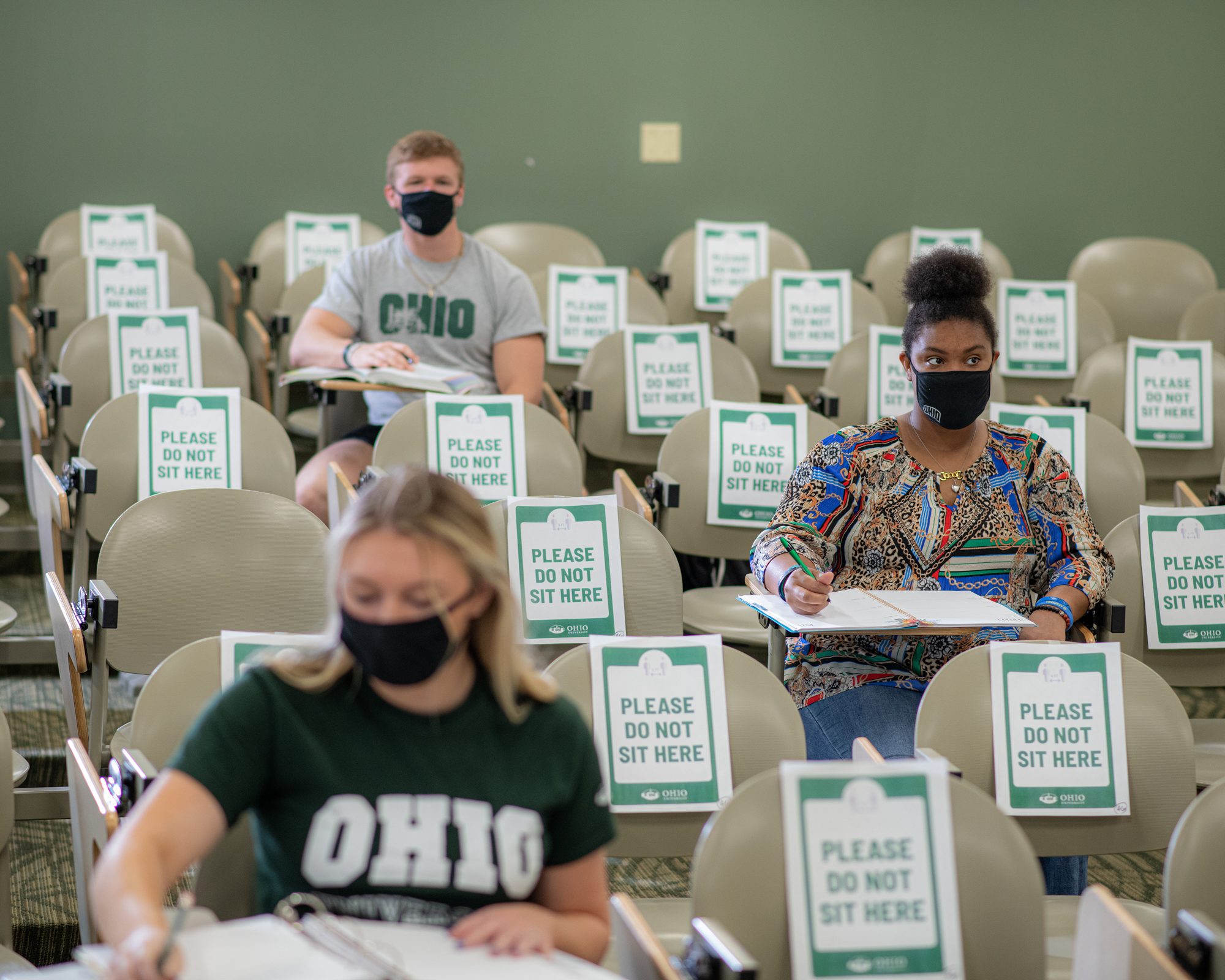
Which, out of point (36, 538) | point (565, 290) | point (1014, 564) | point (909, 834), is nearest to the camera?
point (909, 834)

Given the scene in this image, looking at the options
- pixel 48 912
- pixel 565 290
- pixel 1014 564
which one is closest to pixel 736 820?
pixel 1014 564

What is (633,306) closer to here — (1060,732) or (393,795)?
(1060,732)

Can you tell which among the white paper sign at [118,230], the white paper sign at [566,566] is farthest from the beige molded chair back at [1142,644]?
the white paper sign at [118,230]

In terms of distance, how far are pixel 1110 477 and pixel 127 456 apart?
2629mm

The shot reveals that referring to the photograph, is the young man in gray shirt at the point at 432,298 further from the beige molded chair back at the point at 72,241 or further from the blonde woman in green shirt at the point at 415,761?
the blonde woman in green shirt at the point at 415,761

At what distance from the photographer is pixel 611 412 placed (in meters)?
4.38

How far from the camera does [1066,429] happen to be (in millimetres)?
3625

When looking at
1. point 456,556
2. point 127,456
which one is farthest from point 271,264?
point 456,556

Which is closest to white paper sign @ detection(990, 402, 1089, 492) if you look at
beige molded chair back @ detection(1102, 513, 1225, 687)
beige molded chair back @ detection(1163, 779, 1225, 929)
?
beige molded chair back @ detection(1102, 513, 1225, 687)

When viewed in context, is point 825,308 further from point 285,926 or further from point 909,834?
point 285,926

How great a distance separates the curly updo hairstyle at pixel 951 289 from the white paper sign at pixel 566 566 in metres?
0.76

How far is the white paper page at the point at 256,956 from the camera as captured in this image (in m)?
1.20

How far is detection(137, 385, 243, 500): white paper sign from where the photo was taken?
3221 mm

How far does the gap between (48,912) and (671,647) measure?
4.82 feet
